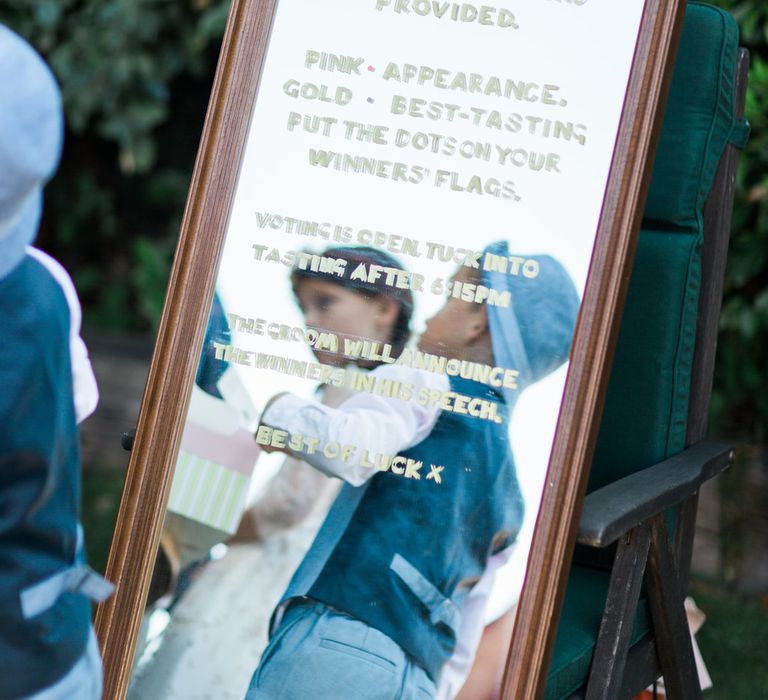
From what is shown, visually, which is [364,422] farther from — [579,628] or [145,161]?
[145,161]

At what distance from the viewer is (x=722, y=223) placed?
185 cm

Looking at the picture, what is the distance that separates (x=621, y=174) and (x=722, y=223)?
57 centimetres

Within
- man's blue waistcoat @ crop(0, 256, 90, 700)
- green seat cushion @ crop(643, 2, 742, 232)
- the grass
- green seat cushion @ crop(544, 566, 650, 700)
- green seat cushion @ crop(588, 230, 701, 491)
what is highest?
green seat cushion @ crop(643, 2, 742, 232)

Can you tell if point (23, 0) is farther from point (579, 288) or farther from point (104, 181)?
point (579, 288)

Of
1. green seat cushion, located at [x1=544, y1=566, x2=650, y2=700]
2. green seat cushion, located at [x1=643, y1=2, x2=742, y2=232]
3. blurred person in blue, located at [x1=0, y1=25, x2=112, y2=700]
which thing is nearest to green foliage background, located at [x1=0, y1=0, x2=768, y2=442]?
green seat cushion, located at [x1=643, y1=2, x2=742, y2=232]

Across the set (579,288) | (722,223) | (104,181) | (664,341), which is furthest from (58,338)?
(104,181)

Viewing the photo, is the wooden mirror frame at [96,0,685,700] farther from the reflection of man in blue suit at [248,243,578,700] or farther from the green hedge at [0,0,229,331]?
the green hedge at [0,0,229,331]

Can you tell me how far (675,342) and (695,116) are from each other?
0.40 metres

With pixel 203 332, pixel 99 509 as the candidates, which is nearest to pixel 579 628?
pixel 203 332

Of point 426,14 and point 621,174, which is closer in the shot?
point 621,174

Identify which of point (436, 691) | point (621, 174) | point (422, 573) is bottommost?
point (436, 691)

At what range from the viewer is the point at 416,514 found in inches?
56.7

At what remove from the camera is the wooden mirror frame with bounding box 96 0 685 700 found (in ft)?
4.42

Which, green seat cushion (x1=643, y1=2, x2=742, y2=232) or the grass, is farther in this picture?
the grass
